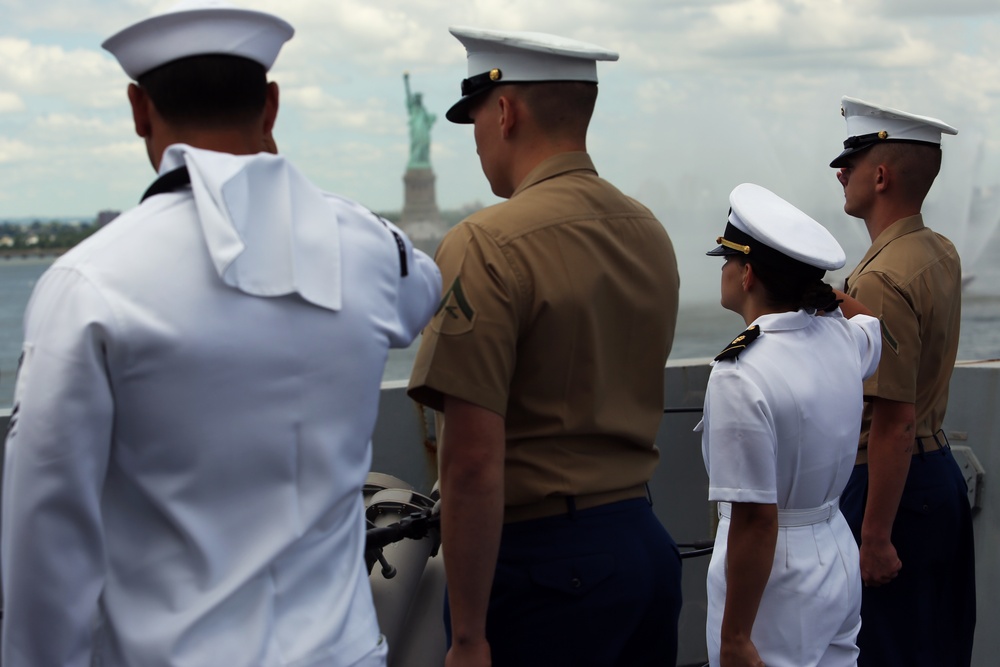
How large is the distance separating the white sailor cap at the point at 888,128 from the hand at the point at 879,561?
1.21 metres

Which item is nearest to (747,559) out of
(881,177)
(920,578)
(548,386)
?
(548,386)

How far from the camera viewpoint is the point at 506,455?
218cm

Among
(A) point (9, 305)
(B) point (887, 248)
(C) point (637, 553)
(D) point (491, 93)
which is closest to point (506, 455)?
(C) point (637, 553)

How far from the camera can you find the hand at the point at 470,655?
81.0 inches

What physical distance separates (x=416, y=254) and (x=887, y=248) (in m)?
2.10

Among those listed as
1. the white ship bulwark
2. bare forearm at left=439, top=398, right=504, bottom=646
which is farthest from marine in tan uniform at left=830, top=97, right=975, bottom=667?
bare forearm at left=439, top=398, right=504, bottom=646

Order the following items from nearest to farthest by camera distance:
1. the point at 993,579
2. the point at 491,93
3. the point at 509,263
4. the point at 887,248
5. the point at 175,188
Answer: the point at 175,188, the point at 509,263, the point at 491,93, the point at 887,248, the point at 993,579

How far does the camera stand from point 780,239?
8.04 feet

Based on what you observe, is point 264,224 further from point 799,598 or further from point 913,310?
point 913,310

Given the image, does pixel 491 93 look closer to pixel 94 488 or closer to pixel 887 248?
pixel 94 488

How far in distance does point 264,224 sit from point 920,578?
259 cm

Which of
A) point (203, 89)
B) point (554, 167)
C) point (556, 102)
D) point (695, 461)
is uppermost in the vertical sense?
point (203, 89)

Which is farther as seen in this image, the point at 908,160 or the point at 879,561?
the point at 908,160

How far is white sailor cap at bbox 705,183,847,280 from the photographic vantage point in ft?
8.04
